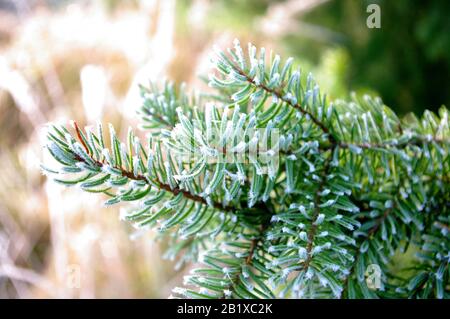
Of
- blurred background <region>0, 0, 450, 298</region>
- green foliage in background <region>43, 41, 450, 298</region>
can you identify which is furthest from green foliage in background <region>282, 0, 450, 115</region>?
green foliage in background <region>43, 41, 450, 298</region>

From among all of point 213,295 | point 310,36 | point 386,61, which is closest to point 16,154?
point 310,36

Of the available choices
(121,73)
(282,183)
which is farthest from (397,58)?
(121,73)

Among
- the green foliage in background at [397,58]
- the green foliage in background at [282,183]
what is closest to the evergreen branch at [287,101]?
the green foliage in background at [282,183]

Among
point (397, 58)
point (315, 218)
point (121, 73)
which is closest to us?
point (315, 218)

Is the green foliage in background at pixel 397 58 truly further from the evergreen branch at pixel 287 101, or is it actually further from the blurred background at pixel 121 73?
the evergreen branch at pixel 287 101

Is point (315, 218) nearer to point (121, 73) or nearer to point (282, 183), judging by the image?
point (282, 183)

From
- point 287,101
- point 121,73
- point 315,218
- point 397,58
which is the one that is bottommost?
point 315,218

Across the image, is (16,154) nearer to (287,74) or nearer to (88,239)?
(88,239)
